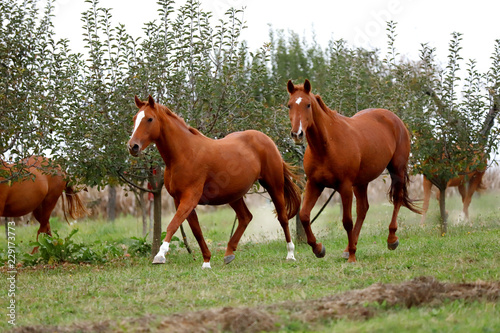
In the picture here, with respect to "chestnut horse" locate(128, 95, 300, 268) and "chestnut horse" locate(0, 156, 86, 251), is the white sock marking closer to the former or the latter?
"chestnut horse" locate(128, 95, 300, 268)

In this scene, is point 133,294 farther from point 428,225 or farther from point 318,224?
point 318,224

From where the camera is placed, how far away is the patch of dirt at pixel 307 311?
4840 millimetres

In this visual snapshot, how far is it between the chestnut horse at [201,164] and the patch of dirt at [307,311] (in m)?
2.74

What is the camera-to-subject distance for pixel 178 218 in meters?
8.17

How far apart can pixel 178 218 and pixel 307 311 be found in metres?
3.28

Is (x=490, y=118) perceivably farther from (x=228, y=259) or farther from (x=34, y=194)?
(x=34, y=194)

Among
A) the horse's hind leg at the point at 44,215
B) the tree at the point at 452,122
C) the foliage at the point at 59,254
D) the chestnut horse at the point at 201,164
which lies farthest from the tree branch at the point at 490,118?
the horse's hind leg at the point at 44,215

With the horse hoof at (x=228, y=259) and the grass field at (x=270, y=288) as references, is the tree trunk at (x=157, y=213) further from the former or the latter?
the horse hoof at (x=228, y=259)

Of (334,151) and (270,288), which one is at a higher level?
(334,151)

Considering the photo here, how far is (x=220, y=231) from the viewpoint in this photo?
1697 cm

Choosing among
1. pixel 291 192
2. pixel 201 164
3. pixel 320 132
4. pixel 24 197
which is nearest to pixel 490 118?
pixel 291 192

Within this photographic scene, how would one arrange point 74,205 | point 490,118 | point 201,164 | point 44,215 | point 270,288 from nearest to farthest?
1. point 270,288
2. point 201,164
3. point 44,215
4. point 490,118
5. point 74,205

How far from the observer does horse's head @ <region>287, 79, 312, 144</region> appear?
7953mm

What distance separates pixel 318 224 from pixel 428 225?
3.60 metres
